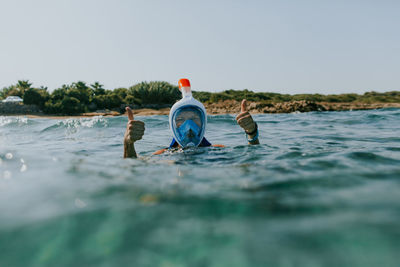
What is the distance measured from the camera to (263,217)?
1462 millimetres

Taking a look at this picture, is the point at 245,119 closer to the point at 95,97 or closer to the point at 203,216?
the point at 203,216

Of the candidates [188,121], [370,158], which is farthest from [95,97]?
[370,158]

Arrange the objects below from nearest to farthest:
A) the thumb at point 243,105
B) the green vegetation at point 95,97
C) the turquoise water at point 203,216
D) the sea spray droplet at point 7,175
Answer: the turquoise water at point 203,216, the sea spray droplet at point 7,175, the thumb at point 243,105, the green vegetation at point 95,97

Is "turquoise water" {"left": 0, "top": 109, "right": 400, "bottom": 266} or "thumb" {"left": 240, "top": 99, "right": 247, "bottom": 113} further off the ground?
"thumb" {"left": 240, "top": 99, "right": 247, "bottom": 113}

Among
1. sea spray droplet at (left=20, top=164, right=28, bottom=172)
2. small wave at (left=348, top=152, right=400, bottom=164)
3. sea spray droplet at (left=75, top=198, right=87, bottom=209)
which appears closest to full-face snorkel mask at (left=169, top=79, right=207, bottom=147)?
sea spray droplet at (left=20, top=164, right=28, bottom=172)

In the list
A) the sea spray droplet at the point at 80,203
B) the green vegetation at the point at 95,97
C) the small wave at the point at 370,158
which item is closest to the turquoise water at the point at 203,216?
the sea spray droplet at the point at 80,203

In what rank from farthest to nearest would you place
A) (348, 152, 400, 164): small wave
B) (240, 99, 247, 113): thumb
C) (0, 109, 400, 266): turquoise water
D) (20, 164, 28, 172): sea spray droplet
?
(240, 99, 247, 113): thumb, (348, 152, 400, 164): small wave, (20, 164, 28, 172): sea spray droplet, (0, 109, 400, 266): turquoise water

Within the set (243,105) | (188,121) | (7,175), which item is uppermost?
(243,105)

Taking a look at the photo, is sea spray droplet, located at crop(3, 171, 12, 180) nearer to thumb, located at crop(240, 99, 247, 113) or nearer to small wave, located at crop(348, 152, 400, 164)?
thumb, located at crop(240, 99, 247, 113)

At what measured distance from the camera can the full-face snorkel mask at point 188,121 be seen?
3.52 m

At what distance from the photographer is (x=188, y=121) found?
351 centimetres

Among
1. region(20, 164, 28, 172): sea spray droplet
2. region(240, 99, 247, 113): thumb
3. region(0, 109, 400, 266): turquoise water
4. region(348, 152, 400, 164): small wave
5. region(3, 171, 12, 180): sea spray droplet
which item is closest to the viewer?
region(0, 109, 400, 266): turquoise water

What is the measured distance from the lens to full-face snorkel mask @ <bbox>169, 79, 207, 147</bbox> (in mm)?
3523

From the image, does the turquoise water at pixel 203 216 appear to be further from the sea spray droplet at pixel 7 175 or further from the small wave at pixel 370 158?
the small wave at pixel 370 158
